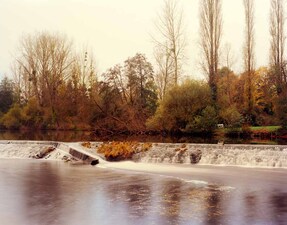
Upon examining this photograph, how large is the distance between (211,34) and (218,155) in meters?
18.1

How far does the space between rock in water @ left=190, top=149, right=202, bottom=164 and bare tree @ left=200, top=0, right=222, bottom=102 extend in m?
14.1

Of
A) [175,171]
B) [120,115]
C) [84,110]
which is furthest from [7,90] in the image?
[175,171]

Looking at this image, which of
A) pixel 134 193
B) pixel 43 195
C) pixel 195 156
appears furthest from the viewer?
pixel 195 156

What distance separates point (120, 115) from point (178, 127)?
7321 mm

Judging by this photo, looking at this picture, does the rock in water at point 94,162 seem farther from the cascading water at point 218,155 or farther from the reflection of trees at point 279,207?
the reflection of trees at point 279,207

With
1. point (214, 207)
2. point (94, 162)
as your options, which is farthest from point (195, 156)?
point (214, 207)

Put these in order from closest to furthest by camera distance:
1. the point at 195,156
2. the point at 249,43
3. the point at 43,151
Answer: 1. the point at 195,156
2. the point at 43,151
3. the point at 249,43

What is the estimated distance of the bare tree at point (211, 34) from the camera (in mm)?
33781

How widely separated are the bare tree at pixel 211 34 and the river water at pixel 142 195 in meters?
17.7

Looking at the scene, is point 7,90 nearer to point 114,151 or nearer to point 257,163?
point 114,151

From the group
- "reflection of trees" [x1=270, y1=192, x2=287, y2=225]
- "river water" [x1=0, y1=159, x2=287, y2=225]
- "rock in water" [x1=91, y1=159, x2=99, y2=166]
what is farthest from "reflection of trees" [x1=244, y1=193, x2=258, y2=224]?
"rock in water" [x1=91, y1=159, x2=99, y2=166]

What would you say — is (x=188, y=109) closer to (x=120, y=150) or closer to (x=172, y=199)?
(x=120, y=150)

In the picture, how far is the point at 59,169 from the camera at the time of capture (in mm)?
17500

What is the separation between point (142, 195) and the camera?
454 inches
